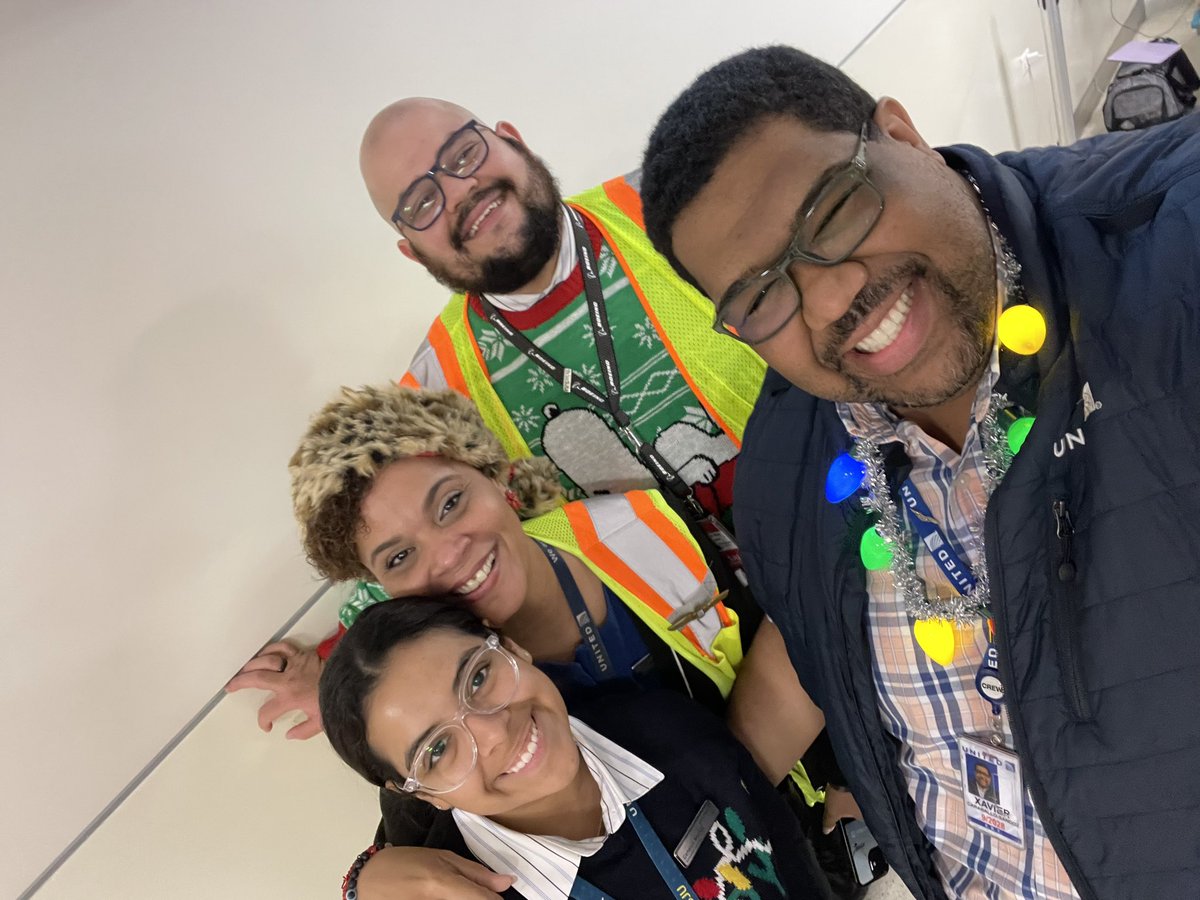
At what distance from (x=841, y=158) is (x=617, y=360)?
3.44ft

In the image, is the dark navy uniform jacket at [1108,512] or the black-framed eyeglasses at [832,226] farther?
the black-framed eyeglasses at [832,226]

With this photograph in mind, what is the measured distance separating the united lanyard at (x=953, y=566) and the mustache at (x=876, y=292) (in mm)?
344

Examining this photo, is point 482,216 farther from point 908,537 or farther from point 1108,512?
point 1108,512

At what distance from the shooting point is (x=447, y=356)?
2.20 meters

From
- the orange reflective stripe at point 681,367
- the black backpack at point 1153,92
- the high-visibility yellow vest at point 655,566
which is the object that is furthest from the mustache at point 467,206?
the black backpack at point 1153,92

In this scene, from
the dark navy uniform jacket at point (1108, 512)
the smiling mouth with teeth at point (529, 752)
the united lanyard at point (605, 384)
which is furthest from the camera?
the united lanyard at point (605, 384)

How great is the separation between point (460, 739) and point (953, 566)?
0.89 meters

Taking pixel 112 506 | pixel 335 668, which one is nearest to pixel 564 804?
pixel 335 668

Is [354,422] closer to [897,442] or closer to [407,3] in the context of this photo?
[897,442]

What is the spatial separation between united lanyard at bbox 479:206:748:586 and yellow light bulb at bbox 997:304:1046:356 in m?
1.10

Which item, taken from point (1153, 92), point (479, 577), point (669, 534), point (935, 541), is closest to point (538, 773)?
point (479, 577)

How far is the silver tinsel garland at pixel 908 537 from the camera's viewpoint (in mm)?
1077

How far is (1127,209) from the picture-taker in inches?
37.6

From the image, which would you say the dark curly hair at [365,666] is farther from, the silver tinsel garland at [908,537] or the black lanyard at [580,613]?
the silver tinsel garland at [908,537]
